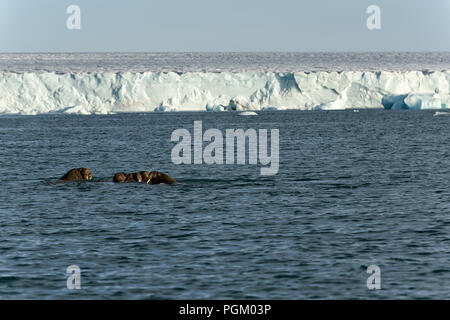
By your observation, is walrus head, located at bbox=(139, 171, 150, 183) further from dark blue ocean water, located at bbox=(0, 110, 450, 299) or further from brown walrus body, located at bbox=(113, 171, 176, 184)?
dark blue ocean water, located at bbox=(0, 110, 450, 299)

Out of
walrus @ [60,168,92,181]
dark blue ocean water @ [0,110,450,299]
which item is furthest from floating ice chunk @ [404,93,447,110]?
walrus @ [60,168,92,181]

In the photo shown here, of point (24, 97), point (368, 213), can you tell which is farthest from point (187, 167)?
point (24, 97)

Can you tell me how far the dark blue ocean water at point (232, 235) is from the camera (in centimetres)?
1714

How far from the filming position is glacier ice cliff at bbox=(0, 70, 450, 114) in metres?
168

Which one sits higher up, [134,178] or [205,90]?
[205,90]

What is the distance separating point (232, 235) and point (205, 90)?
16064cm

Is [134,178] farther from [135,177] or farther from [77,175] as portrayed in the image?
[77,175]

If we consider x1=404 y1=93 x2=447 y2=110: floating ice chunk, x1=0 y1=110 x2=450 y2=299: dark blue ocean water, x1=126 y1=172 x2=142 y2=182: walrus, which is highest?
x1=0 y1=110 x2=450 y2=299: dark blue ocean water

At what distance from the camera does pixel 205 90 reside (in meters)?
183

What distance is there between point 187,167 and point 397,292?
36.7 metres

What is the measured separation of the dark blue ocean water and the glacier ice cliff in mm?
125265

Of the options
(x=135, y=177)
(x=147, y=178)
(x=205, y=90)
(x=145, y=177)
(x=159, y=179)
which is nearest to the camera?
(x=159, y=179)

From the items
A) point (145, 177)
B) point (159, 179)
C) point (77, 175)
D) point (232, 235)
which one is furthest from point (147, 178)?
point (232, 235)

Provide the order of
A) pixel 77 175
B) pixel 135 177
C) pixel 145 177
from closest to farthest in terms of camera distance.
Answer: pixel 145 177 → pixel 135 177 → pixel 77 175
